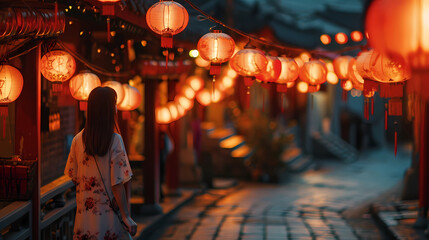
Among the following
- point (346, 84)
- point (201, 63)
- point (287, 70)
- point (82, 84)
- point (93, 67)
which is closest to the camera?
point (82, 84)

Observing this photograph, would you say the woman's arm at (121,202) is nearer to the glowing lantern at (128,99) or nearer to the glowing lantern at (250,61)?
the glowing lantern at (250,61)

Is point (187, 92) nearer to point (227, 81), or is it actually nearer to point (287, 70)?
point (227, 81)

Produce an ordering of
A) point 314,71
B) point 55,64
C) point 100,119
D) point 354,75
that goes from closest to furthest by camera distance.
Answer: point 100,119 < point 55,64 < point 354,75 < point 314,71

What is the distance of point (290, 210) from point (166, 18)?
31.7 ft

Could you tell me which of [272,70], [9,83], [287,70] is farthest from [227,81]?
[9,83]

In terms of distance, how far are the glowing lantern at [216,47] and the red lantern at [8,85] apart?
2612 millimetres

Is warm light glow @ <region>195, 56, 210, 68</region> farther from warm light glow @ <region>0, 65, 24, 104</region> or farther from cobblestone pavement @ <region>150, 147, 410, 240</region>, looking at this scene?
warm light glow @ <region>0, 65, 24, 104</region>

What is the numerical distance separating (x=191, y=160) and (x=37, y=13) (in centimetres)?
1420

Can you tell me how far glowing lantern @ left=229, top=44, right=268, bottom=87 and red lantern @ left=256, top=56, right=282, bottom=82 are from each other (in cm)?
78

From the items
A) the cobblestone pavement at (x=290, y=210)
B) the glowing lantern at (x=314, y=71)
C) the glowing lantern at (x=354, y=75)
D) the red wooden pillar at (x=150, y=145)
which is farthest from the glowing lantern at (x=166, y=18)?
the red wooden pillar at (x=150, y=145)

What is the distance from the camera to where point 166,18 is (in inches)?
341

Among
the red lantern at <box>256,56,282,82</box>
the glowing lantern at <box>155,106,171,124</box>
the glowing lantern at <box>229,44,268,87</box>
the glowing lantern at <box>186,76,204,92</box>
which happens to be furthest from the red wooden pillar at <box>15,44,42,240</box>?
the glowing lantern at <box>186,76,204,92</box>

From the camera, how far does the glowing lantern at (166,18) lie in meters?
8.65

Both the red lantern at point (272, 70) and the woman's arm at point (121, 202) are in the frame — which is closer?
the woman's arm at point (121, 202)
